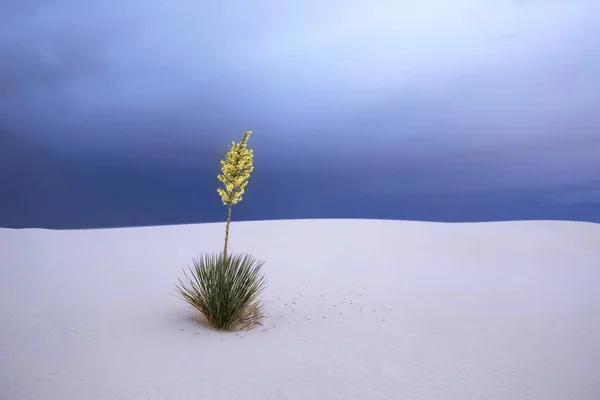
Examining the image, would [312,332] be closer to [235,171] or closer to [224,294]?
[224,294]

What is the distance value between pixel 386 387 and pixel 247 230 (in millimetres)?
22736

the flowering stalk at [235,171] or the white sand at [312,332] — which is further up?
the flowering stalk at [235,171]

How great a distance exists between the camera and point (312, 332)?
8.18 metres

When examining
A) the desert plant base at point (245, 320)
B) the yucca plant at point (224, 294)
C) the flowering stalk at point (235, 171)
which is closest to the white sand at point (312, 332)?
the desert plant base at point (245, 320)

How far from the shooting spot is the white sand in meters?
5.56

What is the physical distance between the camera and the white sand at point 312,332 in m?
5.56

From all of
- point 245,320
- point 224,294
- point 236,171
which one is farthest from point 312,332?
point 236,171

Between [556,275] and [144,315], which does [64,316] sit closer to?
[144,315]

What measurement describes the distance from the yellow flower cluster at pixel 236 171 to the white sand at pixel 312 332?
2837 millimetres

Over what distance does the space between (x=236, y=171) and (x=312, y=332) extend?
12.5ft

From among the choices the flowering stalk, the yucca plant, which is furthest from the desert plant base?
the flowering stalk

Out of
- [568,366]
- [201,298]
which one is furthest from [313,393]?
[568,366]

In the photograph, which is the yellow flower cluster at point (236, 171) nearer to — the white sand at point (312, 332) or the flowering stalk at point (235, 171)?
the flowering stalk at point (235, 171)

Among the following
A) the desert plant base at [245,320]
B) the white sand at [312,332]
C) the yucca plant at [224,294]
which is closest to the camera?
the white sand at [312,332]
